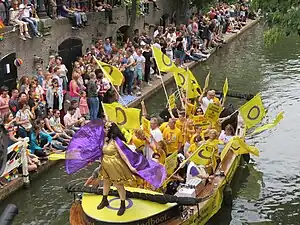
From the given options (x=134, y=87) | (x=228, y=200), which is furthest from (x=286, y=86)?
(x=228, y=200)

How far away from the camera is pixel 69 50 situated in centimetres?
2034

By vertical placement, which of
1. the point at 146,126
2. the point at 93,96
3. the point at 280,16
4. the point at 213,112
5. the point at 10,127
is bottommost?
the point at 93,96

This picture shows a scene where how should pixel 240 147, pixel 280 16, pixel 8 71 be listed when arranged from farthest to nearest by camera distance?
pixel 8 71, pixel 240 147, pixel 280 16

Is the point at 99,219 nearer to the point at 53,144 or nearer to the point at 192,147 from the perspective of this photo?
the point at 192,147

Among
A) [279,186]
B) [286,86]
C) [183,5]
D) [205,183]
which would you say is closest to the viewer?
[205,183]

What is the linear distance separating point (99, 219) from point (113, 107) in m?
3.45

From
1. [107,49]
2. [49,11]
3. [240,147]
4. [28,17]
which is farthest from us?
[107,49]

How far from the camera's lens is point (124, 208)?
360 inches

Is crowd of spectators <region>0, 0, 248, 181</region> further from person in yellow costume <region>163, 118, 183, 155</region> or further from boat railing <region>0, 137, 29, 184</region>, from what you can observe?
person in yellow costume <region>163, 118, 183, 155</region>

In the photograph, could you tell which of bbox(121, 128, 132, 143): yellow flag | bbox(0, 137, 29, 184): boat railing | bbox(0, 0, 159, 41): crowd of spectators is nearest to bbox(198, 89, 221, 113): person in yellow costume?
bbox(121, 128, 132, 143): yellow flag

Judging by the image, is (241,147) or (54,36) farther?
(54,36)

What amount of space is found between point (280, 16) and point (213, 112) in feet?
10.00

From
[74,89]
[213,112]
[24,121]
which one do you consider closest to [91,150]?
[24,121]

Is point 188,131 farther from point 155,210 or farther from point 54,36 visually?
point 54,36
